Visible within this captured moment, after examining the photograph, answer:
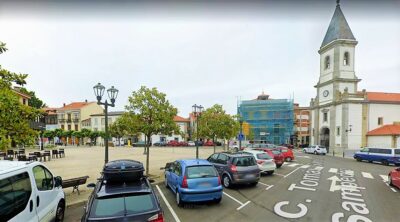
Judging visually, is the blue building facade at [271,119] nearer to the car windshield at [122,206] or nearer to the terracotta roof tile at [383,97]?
the terracotta roof tile at [383,97]

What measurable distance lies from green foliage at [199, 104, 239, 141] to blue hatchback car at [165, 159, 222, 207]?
1504cm

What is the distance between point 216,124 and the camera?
23656mm

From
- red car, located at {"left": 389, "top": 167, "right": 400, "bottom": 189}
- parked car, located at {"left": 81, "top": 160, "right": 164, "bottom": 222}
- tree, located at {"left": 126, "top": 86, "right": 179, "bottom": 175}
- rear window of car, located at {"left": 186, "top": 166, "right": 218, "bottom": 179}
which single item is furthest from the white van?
red car, located at {"left": 389, "top": 167, "right": 400, "bottom": 189}

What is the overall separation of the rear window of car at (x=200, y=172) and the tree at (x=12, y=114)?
538 cm

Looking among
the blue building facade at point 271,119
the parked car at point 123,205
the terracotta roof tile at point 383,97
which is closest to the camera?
the parked car at point 123,205

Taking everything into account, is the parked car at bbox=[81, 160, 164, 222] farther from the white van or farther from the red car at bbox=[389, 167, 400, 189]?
the red car at bbox=[389, 167, 400, 189]

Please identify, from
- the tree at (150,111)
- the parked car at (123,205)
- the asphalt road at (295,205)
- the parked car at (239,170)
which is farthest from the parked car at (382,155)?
the parked car at (123,205)

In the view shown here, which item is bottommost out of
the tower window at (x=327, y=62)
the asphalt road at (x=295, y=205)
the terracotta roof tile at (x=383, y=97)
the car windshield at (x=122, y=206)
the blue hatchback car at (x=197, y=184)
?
the asphalt road at (x=295, y=205)

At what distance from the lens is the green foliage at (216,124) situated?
77.9 ft

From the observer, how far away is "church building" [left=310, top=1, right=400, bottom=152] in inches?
1564

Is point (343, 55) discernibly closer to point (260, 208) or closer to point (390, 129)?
point (390, 129)

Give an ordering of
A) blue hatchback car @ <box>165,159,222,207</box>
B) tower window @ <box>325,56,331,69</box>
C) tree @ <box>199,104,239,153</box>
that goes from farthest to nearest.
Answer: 1. tower window @ <box>325,56,331,69</box>
2. tree @ <box>199,104,239,153</box>
3. blue hatchback car @ <box>165,159,222,207</box>

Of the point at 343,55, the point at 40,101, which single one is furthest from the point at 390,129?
the point at 40,101

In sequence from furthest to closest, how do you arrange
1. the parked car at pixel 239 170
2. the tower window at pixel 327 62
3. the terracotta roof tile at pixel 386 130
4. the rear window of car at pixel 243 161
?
the tower window at pixel 327 62, the terracotta roof tile at pixel 386 130, the rear window of car at pixel 243 161, the parked car at pixel 239 170
